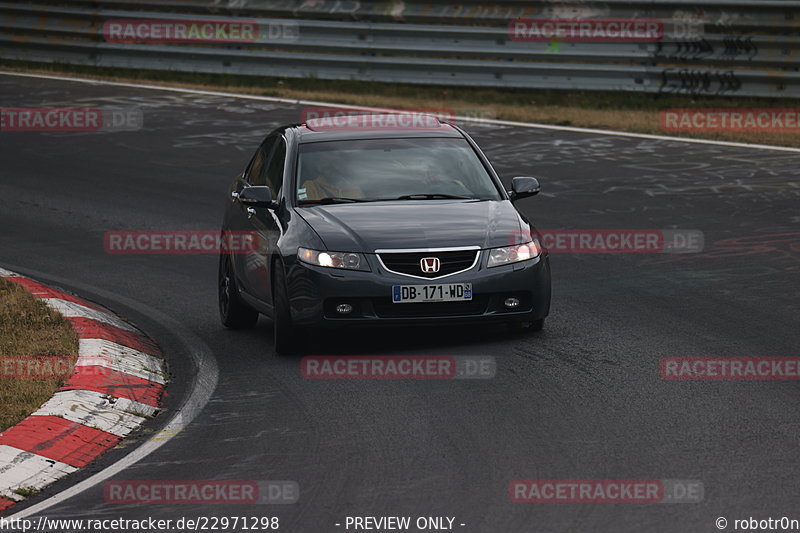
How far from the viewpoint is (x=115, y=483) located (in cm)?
727

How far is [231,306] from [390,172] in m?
1.60

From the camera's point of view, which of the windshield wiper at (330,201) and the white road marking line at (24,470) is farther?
the windshield wiper at (330,201)

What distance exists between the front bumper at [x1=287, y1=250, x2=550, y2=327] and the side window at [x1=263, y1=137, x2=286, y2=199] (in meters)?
1.31

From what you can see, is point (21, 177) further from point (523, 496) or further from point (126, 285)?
point (523, 496)

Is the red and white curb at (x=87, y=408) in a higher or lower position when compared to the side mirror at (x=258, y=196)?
lower

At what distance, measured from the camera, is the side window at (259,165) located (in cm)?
1201

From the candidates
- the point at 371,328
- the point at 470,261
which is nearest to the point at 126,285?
the point at 371,328

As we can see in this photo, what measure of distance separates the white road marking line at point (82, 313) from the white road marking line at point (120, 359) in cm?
85

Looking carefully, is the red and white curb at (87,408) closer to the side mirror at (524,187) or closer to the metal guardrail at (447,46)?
the side mirror at (524,187)

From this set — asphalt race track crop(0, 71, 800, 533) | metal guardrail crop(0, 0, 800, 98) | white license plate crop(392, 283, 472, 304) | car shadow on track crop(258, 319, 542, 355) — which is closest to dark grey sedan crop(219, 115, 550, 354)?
white license plate crop(392, 283, 472, 304)

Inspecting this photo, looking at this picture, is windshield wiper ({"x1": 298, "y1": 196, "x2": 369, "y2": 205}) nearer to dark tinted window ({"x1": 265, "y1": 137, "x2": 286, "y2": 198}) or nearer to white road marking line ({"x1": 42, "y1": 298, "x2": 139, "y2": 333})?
dark tinted window ({"x1": 265, "y1": 137, "x2": 286, "y2": 198})

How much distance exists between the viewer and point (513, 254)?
10.2 meters

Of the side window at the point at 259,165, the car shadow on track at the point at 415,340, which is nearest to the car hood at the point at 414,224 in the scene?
the car shadow on track at the point at 415,340

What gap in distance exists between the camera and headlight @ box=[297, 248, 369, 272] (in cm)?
998
